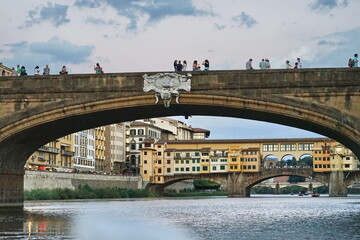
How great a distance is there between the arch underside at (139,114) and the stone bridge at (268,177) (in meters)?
86.8

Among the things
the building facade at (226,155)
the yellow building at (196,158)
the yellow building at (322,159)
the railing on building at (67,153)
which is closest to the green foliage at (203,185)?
the yellow building at (196,158)

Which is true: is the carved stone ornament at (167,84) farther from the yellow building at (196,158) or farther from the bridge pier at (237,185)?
the yellow building at (196,158)

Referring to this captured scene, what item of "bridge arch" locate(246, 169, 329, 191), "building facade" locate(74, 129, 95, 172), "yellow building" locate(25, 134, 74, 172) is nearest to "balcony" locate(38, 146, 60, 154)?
"yellow building" locate(25, 134, 74, 172)

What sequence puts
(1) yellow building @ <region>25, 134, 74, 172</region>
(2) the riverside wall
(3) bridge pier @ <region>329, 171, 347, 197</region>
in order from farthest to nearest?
(3) bridge pier @ <region>329, 171, 347, 197</region> < (1) yellow building @ <region>25, 134, 74, 172</region> < (2) the riverside wall

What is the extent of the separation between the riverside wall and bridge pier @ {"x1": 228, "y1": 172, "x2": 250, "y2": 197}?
17.6 m

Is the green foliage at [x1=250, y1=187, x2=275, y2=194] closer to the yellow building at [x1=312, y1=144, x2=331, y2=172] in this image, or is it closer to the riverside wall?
the yellow building at [x1=312, y1=144, x2=331, y2=172]

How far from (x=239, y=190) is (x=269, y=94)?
95.8m

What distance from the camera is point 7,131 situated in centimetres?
4231

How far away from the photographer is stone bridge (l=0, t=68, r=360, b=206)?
38.7 m

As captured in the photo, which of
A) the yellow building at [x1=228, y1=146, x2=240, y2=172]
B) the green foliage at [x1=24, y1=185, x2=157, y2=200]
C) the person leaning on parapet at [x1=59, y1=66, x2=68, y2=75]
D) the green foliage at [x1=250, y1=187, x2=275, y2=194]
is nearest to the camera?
the person leaning on parapet at [x1=59, y1=66, x2=68, y2=75]

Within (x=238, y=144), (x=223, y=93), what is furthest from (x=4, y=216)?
(x=238, y=144)

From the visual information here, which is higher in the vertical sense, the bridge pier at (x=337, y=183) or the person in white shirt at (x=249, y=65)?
the person in white shirt at (x=249, y=65)

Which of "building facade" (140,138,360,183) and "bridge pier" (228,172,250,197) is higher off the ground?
"building facade" (140,138,360,183)

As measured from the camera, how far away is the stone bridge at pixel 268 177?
132125 millimetres
